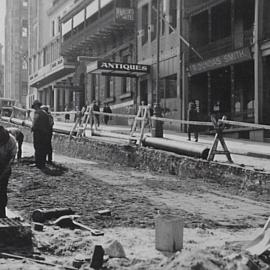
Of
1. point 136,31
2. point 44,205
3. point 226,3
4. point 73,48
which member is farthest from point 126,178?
point 73,48

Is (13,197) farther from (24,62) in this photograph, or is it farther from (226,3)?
(24,62)

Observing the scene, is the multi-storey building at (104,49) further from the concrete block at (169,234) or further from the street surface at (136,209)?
the concrete block at (169,234)

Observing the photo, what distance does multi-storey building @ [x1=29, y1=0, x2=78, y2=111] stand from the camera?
52.5 meters

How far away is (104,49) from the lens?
42.3 metres

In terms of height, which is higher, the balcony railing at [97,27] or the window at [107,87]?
the balcony railing at [97,27]

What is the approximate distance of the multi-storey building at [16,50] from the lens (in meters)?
90.9

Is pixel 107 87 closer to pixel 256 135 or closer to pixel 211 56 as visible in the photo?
pixel 211 56

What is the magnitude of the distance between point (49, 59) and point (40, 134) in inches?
1878

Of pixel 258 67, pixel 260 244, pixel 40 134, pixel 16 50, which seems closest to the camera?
pixel 260 244

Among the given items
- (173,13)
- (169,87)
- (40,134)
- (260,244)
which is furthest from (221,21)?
(260,244)

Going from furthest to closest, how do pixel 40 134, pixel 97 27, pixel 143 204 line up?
1. pixel 97 27
2. pixel 40 134
3. pixel 143 204

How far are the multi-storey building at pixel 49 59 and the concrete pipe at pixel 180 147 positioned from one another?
31.6 meters

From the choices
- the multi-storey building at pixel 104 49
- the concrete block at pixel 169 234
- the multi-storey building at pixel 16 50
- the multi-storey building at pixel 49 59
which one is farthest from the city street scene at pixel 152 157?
the multi-storey building at pixel 16 50

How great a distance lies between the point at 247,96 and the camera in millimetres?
24297
